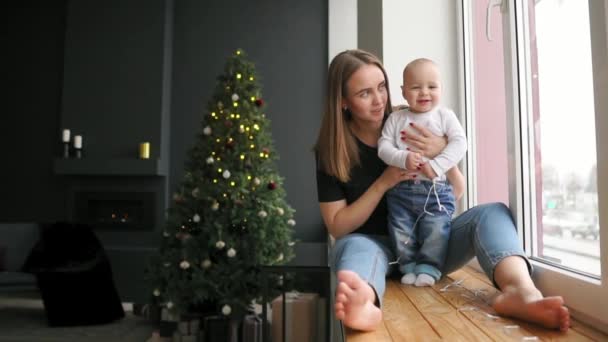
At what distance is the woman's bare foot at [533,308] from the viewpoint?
0.92 m

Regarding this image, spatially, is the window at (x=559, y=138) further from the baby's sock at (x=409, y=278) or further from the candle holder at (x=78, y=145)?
the candle holder at (x=78, y=145)

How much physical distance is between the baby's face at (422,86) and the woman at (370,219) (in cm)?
8

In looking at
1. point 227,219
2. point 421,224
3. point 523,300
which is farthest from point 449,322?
point 227,219

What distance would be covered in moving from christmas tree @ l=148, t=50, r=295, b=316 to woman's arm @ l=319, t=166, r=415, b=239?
5.23ft

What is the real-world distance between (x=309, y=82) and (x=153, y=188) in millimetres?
1837

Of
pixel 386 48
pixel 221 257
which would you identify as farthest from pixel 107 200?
pixel 386 48

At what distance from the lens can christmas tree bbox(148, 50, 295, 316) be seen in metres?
3.12

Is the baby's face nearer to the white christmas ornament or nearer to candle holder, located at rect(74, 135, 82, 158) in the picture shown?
the white christmas ornament

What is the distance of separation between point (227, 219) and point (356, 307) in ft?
7.60

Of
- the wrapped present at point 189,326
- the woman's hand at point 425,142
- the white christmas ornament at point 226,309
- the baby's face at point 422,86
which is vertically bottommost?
the wrapped present at point 189,326

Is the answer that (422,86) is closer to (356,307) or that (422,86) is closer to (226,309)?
(356,307)

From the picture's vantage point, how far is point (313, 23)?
16.5ft

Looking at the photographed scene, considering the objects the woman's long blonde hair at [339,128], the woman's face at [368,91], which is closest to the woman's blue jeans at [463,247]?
the woman's long blonde hair at [339,128]

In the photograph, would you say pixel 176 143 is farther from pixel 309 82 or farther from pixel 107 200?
pixel 309 82
